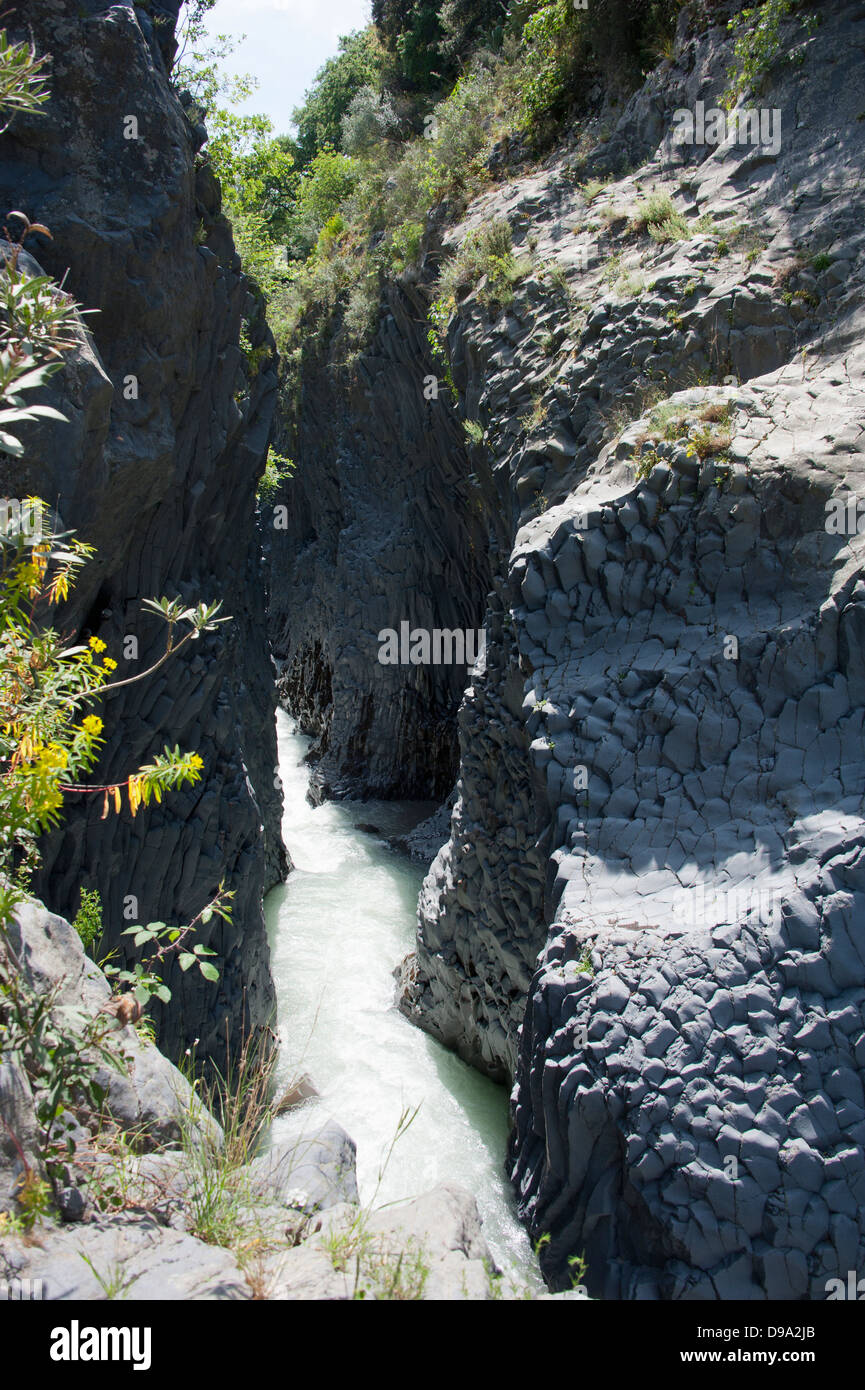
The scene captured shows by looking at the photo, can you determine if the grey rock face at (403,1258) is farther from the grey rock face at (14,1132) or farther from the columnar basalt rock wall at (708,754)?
the columnar basalt rock wall at (708,754)

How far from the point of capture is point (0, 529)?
10.6 feet

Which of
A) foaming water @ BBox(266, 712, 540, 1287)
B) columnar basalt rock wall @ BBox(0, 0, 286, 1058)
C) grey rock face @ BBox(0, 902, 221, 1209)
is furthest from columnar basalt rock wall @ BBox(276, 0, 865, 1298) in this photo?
columnar basalt rock wall @ BBox(0, 0, 286, 1058)

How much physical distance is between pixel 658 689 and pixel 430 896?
16.7 ft

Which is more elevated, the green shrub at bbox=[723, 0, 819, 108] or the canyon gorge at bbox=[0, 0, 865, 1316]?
the green shrub at bbox=[723, 0, 819, 108]

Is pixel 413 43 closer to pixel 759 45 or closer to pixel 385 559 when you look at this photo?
pixel 385 559

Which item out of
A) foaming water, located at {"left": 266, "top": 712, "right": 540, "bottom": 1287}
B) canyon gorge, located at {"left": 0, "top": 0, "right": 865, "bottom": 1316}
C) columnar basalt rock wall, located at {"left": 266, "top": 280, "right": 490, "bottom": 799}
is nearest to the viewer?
canyon gorge, located at {"left": 0, "top": 0, "right": 865, "bottom": 1316}

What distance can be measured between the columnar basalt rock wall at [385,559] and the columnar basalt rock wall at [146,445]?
18.0ft

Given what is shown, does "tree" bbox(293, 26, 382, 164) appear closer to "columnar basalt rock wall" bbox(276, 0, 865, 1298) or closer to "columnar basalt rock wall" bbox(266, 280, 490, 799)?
"columnar basalt rock wall" bbox(266, 280, 490, 799)

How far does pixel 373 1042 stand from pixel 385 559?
1020 centimetres

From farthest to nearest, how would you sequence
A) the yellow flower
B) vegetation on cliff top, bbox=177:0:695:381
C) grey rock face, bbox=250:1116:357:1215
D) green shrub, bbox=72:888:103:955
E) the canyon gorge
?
1. vegetation on cliff top, bbox=177:0:695:381
2. green shrub, bbox=72:888:103:955
3. the canyon gorge
4. grey rock face, bbox=250:1116:357:1215
5. the yellow flower

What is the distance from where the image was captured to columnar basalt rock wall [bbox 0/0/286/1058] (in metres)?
6.82

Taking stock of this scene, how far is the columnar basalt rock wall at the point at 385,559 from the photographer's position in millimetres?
15891

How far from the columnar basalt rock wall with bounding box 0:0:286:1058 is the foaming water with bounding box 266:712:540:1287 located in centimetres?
126

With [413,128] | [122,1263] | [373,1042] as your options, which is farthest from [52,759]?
[413,128]
